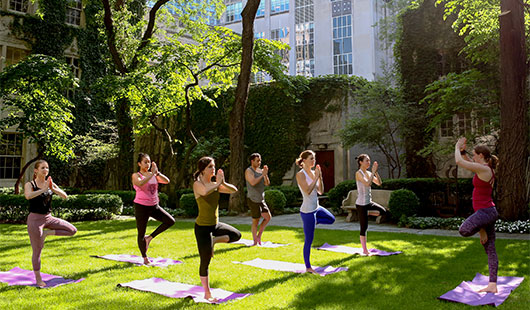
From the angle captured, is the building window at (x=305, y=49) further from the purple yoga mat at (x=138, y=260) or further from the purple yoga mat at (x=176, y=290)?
the purple yoga mat at (x=176, y=290)

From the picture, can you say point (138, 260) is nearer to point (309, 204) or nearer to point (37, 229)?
point (37, 229)

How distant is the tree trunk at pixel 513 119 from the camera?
11.2 metres

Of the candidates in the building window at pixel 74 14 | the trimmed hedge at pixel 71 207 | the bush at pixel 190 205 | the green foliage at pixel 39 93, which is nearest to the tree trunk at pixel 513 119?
the bush at pixel 190 205

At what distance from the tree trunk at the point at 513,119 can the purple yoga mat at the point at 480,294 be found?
6.21 m

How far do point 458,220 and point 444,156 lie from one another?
347 inches

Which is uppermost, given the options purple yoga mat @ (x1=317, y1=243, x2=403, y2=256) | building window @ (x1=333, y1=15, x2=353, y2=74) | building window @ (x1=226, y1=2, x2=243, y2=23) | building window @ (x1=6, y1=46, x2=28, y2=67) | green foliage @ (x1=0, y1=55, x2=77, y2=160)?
building window @ (x1=226, y1=2, x2=243, y2=23)

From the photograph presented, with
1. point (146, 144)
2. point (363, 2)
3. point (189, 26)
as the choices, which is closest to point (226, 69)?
point (189, 26)

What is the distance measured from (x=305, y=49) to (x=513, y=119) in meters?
41.5

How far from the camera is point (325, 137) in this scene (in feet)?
70.3

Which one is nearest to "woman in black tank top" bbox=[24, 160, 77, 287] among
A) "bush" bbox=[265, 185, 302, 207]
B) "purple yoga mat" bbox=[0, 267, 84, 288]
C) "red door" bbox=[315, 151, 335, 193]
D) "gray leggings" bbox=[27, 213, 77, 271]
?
"gray leggings" bbox=[27, 213, 77, 271]

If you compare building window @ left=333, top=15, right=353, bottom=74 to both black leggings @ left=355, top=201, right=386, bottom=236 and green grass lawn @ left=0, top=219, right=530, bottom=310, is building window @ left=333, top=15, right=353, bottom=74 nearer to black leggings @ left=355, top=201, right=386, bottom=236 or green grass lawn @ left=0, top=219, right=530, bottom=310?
green grass lawn @ left=0, top=219, right=530, bottom=310

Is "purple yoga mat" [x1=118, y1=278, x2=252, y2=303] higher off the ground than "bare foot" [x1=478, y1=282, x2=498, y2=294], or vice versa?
"bare foot" [x1=478, y1=282, x2=498, y2=294]

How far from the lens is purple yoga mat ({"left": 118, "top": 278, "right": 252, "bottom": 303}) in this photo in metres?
5.21

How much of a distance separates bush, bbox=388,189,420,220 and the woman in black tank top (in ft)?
31.8
